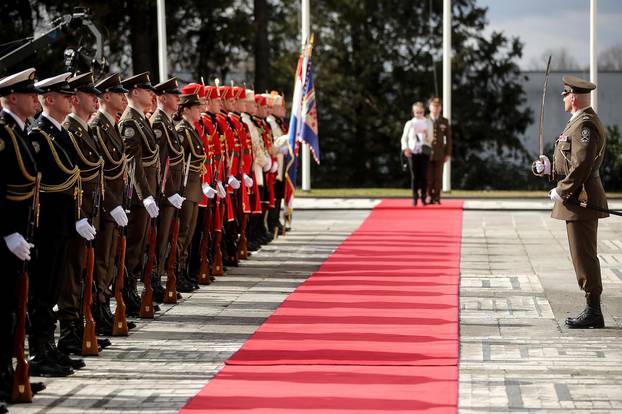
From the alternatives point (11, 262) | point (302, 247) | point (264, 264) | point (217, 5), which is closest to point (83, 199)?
point (11, 262)

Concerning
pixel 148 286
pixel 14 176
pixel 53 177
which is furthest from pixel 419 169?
pixel 14 176

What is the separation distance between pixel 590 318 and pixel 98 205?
394 cm

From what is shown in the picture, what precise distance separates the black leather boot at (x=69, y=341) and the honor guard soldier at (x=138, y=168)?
1771 mm

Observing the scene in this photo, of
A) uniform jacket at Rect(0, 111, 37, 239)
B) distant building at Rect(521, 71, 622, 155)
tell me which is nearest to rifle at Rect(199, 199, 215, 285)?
uniform jacket at Rect(0, 111, 37, 239)

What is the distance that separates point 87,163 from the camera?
968 cm

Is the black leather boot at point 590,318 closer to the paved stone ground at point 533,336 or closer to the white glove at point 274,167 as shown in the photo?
the paved stone ground at point 533,336

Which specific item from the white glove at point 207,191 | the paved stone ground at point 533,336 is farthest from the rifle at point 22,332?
the white glove at point 207,191

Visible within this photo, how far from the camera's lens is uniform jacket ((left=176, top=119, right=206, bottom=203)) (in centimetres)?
1277

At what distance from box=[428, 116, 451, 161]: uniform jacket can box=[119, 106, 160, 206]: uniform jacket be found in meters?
12.4

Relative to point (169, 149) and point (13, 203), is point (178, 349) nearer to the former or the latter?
point (13, 203)

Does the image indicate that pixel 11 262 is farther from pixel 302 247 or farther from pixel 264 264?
pixel 302 247

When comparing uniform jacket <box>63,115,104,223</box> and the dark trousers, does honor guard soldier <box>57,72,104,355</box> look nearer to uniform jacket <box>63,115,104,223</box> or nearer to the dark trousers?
uniform jacket <box>63,115,104,223</box>

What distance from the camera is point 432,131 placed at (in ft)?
77.0

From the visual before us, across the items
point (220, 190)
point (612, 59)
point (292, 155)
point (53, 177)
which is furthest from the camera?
point (612, 59)
